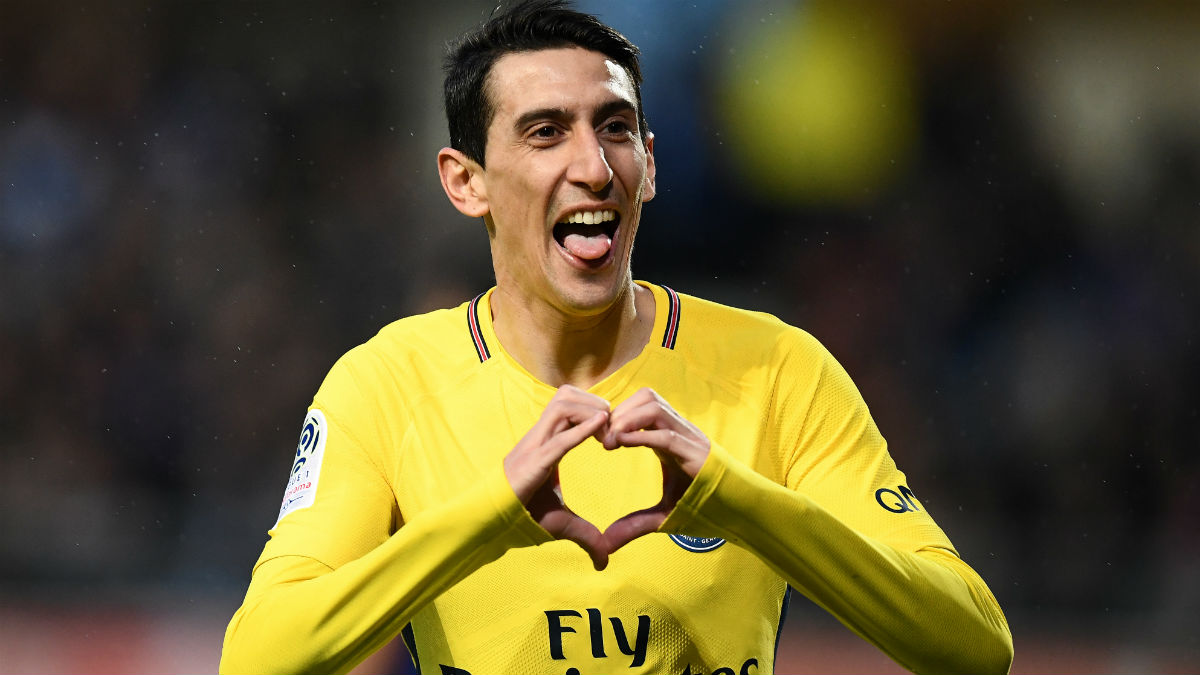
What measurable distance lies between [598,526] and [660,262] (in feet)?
9.08

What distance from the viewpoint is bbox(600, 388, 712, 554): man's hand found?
154cm

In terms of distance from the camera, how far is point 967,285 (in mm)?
4887

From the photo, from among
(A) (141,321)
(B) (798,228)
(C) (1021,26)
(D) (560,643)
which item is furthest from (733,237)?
(D) (560,643)

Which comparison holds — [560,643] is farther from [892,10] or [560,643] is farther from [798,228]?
[892,10]

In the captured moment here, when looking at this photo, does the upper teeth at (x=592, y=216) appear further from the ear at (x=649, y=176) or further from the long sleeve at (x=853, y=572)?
the long sleeve at (x=853, y=572)

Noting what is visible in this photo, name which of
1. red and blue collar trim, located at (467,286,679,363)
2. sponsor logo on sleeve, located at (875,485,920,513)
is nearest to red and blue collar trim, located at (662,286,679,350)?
red and blue collar trim, located at (467,286,679,363)

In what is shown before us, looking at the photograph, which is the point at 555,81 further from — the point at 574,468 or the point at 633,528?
the point at 633,528

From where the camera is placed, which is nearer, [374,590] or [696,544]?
[374,590]

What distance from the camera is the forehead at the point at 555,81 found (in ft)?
6.50

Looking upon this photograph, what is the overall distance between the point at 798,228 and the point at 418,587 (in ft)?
11.1

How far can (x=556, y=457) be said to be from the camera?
155 centimetres

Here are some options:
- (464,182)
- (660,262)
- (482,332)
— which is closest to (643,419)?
(482,332)

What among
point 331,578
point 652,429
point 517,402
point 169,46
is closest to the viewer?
point 652,429

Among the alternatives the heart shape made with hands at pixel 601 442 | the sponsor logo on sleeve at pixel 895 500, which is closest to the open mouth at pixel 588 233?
the heart shape made with hands at pixel 601 442
